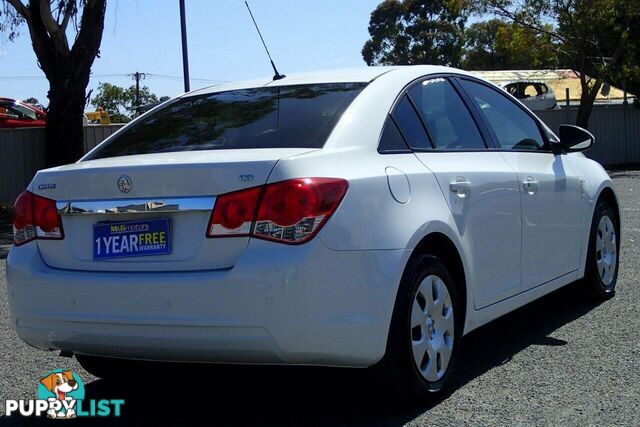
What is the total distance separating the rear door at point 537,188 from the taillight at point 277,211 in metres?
1.88

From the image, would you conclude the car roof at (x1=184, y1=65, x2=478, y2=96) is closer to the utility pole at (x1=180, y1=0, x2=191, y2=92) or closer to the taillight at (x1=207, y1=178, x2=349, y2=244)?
the taillight at (x1=207, y1=178, x2=349, y2=244)

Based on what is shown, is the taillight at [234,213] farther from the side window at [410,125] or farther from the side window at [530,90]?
the side window at [530,90]

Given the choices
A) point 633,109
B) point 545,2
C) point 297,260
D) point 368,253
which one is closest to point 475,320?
point 368,253

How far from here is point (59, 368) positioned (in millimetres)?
5535

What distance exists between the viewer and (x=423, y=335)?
450cm

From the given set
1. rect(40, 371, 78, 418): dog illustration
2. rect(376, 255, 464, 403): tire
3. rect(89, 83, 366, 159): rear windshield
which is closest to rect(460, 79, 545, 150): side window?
rect(89, 83, 366, 159): rear windshield

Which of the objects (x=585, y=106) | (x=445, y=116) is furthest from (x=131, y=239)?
(x=585, y=106)

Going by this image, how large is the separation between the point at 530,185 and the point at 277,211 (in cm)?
219

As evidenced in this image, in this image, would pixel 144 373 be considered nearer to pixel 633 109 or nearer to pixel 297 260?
pixel 297 260

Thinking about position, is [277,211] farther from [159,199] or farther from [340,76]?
[340,76]

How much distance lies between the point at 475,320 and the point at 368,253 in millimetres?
1144

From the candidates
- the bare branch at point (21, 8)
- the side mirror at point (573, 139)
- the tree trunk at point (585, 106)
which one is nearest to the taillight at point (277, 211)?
the side mirror at point (573, 139)

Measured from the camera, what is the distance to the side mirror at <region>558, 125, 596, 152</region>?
643cm

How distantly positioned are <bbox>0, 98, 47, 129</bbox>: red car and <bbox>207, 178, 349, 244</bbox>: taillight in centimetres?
2051
